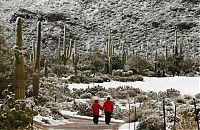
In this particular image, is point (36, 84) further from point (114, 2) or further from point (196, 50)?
point (114, 2)

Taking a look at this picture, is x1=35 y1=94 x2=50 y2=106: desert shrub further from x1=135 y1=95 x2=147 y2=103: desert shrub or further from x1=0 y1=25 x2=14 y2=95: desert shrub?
x1=135 y1=95 x2=147 y2=103: desert shrub

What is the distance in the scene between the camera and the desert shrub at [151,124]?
43.3 feet

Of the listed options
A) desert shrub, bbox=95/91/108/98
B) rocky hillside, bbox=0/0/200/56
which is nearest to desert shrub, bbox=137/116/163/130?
desert shrub, bbox=95/91/108/98

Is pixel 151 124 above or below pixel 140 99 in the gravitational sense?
above

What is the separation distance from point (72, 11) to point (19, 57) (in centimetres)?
5941

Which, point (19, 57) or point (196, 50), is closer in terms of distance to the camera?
point (19, 57)

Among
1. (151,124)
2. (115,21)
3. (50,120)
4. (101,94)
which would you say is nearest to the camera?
(151,124)

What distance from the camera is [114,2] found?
2894 inches

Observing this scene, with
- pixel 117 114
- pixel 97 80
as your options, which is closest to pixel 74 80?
pixel 97 80

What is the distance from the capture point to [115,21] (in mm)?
67250

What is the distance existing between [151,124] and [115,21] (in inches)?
2148

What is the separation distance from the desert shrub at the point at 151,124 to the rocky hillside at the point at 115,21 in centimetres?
4198

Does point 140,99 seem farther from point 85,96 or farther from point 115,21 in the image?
point 115,21

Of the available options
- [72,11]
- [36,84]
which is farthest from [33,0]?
[36,84]
